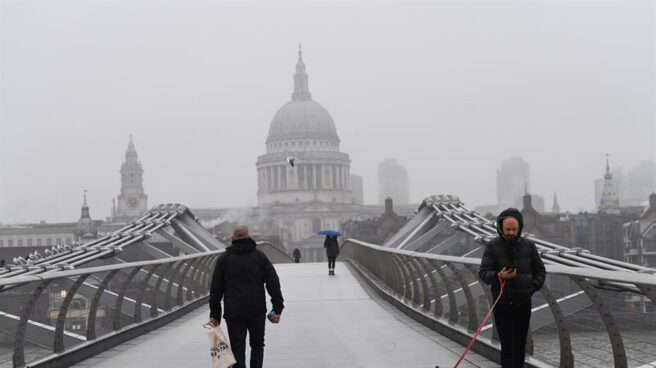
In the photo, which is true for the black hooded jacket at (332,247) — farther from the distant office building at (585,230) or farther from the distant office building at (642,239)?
the distant office building at (585,230)

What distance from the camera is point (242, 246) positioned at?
30.4 feet

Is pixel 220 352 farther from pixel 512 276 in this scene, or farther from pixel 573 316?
pixel 573 316

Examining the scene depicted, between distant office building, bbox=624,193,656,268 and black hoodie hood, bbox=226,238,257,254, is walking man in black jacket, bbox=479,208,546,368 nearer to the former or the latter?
black hoodie hood, bbox=226,238,257,254

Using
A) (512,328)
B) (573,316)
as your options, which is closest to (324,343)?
(573,316)

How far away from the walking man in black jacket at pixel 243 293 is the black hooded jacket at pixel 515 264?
194 cm

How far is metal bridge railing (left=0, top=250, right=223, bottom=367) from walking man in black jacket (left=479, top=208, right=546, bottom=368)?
382cm

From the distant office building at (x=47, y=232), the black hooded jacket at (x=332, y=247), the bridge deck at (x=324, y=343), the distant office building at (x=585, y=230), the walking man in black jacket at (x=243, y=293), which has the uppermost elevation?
the distant office building at (x=47, y=232)

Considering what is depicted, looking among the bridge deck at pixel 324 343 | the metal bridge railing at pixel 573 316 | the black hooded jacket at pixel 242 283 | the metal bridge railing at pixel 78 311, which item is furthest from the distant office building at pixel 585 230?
the black hooded jacket at pixel 242 283

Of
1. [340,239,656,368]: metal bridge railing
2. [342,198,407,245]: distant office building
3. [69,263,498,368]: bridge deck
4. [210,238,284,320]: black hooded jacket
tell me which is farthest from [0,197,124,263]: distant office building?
[210,238,284,320]: black hooded jacket

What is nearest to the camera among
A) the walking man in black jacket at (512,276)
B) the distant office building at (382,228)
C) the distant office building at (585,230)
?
the walking man in black jacket at (512,276)

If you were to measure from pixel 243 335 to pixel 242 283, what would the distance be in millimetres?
421

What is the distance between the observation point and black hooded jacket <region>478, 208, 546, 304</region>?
801 centimetres

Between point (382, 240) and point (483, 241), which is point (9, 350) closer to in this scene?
point (483, 241)

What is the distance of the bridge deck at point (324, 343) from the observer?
11805 mm
